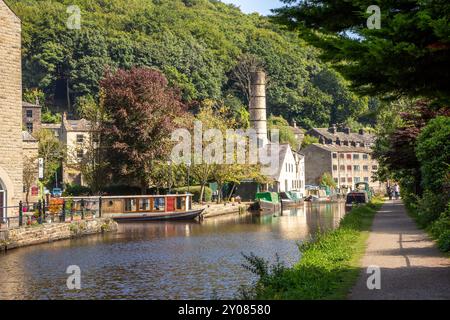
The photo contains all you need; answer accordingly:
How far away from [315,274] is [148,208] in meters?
38.1

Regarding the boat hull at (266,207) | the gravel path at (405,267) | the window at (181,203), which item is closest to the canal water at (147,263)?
the gravel path at (405,267)

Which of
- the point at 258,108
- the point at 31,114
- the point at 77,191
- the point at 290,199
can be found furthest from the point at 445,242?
the point at 31,114

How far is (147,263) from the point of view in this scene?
23328mm

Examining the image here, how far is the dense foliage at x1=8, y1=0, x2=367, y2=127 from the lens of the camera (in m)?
117

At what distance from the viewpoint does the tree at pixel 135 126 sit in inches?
2189

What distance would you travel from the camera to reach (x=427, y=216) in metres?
26.9

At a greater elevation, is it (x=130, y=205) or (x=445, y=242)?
(x=130, y=205)

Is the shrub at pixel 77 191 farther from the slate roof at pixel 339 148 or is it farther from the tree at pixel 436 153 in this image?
the slate roof at pixel 339 148

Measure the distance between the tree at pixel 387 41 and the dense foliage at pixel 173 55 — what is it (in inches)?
3590

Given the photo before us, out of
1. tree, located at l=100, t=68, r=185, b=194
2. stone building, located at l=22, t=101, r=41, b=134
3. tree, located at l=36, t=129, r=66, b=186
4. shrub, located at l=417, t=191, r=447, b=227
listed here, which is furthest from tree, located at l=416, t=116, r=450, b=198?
stone building, located at l=22, t=101, r=41, b=134

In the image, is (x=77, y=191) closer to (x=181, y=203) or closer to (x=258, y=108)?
(x=181, y=203)

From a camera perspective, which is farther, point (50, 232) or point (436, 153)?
point (50, 232)

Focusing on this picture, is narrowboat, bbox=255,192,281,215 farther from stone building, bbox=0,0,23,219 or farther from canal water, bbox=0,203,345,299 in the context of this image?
stone building, bbox=0,0,23,219

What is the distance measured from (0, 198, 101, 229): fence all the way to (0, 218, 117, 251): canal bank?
0.67 metres
